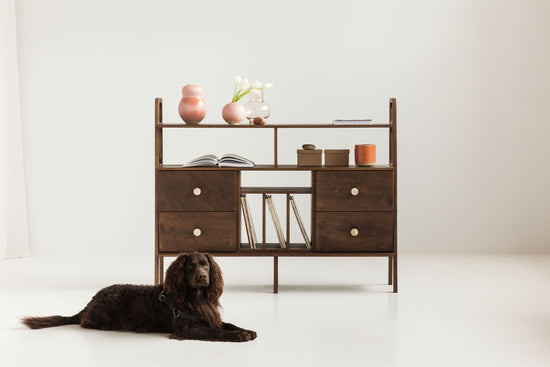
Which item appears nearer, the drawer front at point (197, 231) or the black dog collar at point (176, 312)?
the black dog collar at point (176, 312)

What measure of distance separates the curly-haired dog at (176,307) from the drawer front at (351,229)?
3.43ft

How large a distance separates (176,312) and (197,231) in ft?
3.16

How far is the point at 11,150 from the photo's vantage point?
16.7 feet

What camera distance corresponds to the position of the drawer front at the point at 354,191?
3.85 metres

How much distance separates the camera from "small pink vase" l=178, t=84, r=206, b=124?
152 inches

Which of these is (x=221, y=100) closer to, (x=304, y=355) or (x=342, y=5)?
(x=342, y=5)

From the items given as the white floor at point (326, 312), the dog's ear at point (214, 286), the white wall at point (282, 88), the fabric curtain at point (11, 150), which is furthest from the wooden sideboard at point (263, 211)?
the fabric curtain at point (11, 150)

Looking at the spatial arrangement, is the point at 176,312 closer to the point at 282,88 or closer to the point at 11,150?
the point at 282,88

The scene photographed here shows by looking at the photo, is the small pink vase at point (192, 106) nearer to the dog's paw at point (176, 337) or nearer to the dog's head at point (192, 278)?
the dog's head at point (192, 278)

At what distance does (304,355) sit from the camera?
2.66m

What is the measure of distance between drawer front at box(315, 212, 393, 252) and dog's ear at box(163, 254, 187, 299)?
1.14 m

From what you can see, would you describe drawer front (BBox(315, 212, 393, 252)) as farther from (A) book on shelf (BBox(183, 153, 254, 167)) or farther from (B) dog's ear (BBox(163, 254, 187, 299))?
(B) dog's ear (BBox(163, 254, 187, 299))

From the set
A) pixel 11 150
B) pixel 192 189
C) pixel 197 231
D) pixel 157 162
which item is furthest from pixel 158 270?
pixel 11 150

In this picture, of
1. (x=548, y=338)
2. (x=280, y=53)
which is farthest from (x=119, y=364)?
(x=280, y=53)
